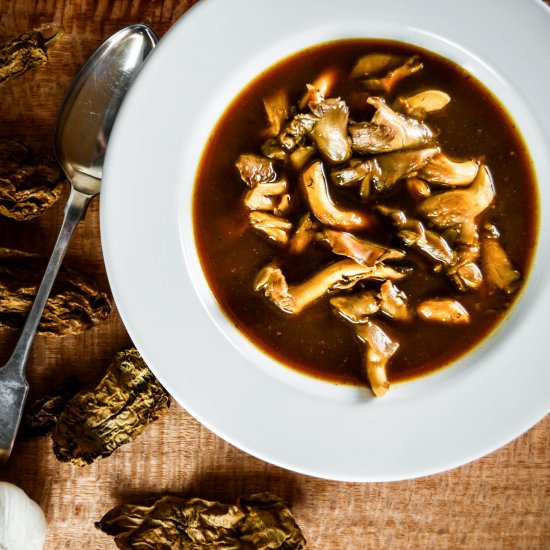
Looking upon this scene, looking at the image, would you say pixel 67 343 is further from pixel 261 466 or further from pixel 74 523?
pixel 261 466

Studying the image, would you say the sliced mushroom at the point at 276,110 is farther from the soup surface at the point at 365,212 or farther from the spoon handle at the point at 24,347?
the spoon handle at the point at 24,347

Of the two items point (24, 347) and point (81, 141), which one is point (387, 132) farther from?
point (24, 347)

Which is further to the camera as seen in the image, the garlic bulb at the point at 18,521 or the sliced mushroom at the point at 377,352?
the garlic bulb at the point at 18,521

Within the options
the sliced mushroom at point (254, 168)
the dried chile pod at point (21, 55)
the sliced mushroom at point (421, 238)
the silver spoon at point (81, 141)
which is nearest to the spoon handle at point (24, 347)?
the silver spoon at point (81, 141)

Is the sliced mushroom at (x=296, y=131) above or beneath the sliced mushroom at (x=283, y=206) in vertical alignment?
above

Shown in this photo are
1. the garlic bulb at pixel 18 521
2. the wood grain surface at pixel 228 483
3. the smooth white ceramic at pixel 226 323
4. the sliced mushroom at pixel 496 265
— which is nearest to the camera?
the smooth white ceramic at pixel 226 323

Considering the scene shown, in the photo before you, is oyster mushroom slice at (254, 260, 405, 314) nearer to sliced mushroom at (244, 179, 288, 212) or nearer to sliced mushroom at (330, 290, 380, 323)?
sliced mushroom at (330, 290, 380, 323)

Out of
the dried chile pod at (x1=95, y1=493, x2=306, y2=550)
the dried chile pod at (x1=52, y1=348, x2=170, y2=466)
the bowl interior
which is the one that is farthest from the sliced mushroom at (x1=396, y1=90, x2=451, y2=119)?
the dried chile pod at (x1=95, y1=493, x2=306, y2=550)
